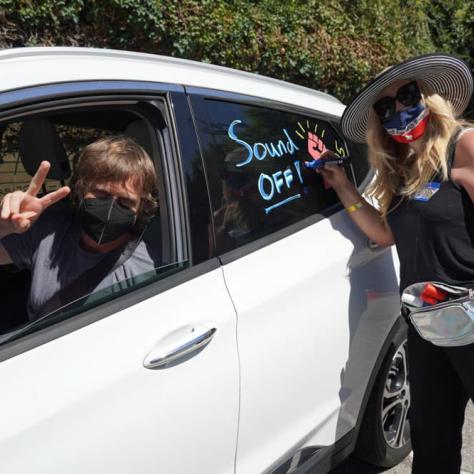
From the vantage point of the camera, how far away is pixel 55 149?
6.57ft

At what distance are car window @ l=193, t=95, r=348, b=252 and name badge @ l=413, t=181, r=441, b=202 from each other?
401 mm

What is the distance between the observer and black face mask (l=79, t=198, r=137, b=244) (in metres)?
1.69

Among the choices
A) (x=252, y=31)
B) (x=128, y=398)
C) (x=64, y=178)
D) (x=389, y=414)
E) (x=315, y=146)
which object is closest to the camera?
(x=128, y=398)

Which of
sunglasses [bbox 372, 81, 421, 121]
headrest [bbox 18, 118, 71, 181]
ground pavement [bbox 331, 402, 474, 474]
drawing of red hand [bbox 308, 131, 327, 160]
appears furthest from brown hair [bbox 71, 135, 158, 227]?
ground pavement [bbox 331, 402, 474, 474]

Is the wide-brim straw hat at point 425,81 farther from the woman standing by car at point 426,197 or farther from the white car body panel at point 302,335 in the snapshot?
the white car body panel at point 302,335

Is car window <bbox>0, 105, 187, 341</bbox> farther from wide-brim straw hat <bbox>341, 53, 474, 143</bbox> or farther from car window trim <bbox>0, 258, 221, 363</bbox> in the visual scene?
wide-brim straw hat <bbox>341, 53, 474, 143</bbox>

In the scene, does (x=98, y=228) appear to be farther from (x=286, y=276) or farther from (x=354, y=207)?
(x=354, y=207)

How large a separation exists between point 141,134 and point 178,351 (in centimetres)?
75

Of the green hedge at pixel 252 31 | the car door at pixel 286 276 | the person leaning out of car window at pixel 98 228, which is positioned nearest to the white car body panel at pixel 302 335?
the car door at pixel 286 276

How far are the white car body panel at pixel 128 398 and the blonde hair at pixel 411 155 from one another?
31.0 inches

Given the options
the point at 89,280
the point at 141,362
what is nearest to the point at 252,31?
the point at 89,280

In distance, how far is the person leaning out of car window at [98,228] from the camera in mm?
1672

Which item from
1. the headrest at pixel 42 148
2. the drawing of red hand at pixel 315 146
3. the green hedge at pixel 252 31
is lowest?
the drawing of red hand at pixel 315 146

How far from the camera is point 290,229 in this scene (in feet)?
6.39
